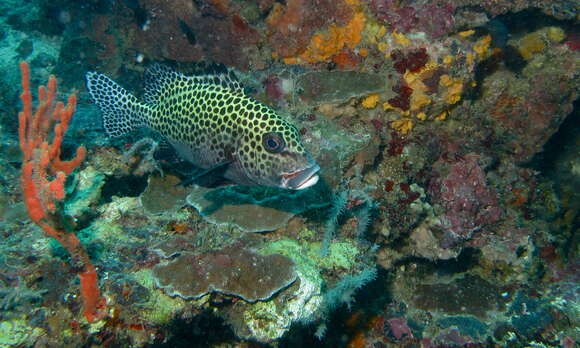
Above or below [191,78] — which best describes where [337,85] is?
below

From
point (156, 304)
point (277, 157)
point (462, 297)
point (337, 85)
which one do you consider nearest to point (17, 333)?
point (156, 304)

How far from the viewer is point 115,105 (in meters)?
5.33

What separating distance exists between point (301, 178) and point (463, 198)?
4408 mm

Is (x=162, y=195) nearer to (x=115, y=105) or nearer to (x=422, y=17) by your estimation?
(x=115, y=105)

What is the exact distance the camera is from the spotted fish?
3.86m

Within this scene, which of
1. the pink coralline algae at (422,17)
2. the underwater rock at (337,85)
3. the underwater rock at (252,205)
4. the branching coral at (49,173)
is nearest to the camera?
the branching coral at (49,173)

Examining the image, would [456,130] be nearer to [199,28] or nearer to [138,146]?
[138,146]

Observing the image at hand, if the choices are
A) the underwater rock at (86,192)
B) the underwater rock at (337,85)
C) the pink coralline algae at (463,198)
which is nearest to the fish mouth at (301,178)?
the underwater rock at (337,85)

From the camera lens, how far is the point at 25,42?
12891mm

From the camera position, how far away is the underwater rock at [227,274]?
12.8ft

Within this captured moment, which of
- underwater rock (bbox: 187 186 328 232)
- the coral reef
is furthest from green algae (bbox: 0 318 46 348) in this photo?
underwater rock (bbox: 187 186 328 232)

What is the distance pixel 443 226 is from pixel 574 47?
209 inches

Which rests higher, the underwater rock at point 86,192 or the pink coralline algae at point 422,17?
the pink coralline algae at point 422,17

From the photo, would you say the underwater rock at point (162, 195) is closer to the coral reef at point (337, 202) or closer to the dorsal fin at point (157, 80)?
the coral reef at point (337, 202)
